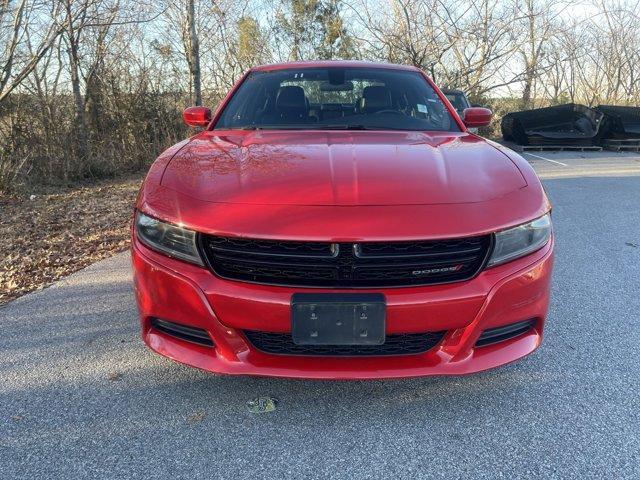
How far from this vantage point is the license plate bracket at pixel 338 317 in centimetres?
171

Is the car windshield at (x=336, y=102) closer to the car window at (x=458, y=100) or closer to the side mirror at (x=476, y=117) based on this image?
the side mirror at (x=476, y=117)

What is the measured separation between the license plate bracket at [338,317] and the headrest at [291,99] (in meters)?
1.72

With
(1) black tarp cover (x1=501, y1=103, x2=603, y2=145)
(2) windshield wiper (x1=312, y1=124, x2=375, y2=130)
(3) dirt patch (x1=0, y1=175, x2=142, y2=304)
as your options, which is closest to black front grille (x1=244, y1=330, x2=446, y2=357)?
(2) windshield wiper (x1=312, y1=124, x2=375, y2=130)

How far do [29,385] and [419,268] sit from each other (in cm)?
186

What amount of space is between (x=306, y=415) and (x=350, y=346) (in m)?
0.42

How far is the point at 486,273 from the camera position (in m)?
1.83

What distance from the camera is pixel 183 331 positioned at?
194cm

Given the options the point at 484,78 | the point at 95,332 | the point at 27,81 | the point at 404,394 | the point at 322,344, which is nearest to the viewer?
the point at 322,344

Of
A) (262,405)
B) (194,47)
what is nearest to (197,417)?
(262,405)

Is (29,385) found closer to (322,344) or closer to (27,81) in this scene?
(322,344)

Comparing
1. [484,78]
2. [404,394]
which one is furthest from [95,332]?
[484,78]

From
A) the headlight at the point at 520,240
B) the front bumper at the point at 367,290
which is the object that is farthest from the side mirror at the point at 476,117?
the front bumper at the point at 367,290

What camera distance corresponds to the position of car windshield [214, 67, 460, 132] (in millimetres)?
2971

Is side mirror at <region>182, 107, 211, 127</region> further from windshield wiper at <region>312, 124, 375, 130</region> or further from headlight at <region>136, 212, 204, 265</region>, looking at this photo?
headlight at <region>136, 212, 204, 265</region>
